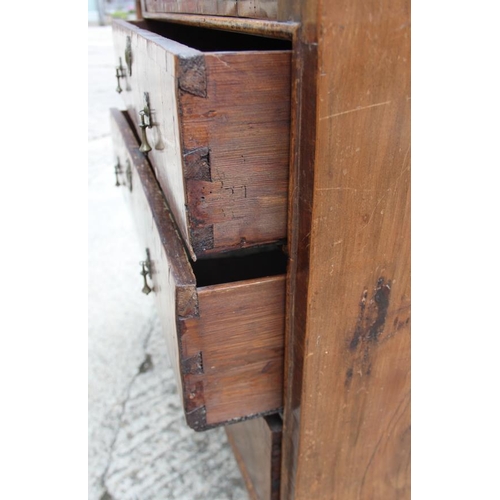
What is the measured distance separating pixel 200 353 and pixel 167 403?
59cm

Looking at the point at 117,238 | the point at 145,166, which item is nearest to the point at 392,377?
the point at 145,166

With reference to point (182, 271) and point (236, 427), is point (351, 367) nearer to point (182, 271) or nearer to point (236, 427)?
point (182, 271)

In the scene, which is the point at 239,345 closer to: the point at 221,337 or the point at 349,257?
the point at 221,337

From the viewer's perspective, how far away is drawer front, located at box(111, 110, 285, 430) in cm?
54

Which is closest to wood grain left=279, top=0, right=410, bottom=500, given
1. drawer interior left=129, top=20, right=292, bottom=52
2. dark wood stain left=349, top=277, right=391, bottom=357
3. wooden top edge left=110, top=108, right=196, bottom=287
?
dark wood stain left=349, top=277, right=391, bottom=357

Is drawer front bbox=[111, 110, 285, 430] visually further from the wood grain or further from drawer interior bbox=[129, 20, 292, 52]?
drawer interior bbox=[129, 20, 292, 52]

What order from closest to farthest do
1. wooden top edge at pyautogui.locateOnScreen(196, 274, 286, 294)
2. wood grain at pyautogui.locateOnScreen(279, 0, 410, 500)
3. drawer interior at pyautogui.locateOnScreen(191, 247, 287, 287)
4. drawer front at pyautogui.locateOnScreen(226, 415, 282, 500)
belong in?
wood grain at pyautogui.locateOnScreen(279, 0, 410, 500) → wooden top edge at pyautogui.locateOnScreen(196, 274, 286, 294) → drawer front at pyautogui.locateOnScreen(226, 415, 282, 500) → drawer interior at pyautogui.locateOnScreen(191, 247, 287, 287)

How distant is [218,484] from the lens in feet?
2.99

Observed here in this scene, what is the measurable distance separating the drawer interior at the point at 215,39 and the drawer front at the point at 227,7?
0.09 metres

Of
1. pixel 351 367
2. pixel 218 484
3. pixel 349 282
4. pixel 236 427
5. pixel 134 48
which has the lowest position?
pixel 218 484

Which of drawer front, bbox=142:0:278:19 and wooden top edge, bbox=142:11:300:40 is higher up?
drawer front, bbox=142:0:278:19

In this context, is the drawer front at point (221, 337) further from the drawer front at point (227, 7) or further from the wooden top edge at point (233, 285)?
the drawer front at point (227, 7)

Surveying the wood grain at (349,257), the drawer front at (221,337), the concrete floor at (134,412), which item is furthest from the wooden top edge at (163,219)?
the concrete floor at (134,412)

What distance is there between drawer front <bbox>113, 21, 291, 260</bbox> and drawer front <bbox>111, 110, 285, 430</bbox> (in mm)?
51
